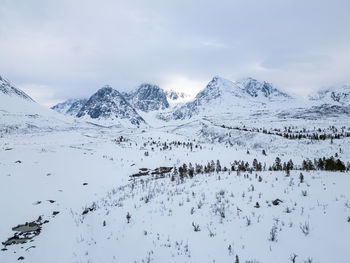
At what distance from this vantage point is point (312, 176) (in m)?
10.4

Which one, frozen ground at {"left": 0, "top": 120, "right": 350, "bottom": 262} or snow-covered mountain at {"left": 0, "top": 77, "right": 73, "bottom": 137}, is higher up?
snow-covered mountain at {"left": 0, "top": 77, "right": 73, "bottom": 137}

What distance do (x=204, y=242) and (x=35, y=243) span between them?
6305mm

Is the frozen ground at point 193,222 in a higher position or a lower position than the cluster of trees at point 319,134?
lower

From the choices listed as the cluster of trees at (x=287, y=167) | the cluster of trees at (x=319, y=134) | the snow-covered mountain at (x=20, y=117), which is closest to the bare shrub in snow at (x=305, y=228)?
the cluster of trees at (x=287, y=167)

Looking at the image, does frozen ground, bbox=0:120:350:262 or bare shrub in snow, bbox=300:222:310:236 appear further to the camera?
bare shrub in snow, bbox=300:222:310:236

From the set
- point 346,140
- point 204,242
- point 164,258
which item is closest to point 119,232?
point 164,258

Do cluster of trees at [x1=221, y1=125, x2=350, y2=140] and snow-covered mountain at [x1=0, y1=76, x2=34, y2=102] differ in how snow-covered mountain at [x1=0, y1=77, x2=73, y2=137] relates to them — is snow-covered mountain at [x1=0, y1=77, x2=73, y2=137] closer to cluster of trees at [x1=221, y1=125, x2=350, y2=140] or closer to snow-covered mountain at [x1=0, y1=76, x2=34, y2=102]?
snow-covered mountain at [x1=0, y1=76, x2=34, y2=102]

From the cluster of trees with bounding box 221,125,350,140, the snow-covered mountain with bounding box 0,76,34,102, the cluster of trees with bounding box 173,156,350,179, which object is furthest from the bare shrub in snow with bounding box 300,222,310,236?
the snow-covered mountain with bounding box 0,76,34,102

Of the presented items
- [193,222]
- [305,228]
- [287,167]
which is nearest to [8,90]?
[287,167]

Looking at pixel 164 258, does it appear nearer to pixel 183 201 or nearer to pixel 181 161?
pixel 183 201

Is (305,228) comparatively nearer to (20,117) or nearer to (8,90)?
(20,117)

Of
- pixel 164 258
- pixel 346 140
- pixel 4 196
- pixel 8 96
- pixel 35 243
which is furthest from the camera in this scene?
pixel 8 96

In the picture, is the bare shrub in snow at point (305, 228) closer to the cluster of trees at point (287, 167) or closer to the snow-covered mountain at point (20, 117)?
the cluster of trees at point (287, 167)

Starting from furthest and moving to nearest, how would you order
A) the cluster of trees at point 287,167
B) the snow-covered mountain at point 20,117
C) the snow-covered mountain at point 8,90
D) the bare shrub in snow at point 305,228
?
the snow-covered mountain at point 8,90 < the snow-covered mountain at point 20,117 < the cluster of trees at point 287,167 < the bare shrub in snow at point 305,228
